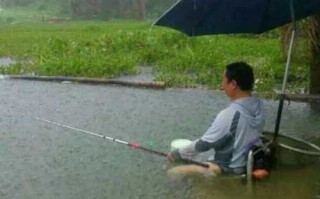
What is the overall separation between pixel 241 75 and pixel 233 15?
3.88ft

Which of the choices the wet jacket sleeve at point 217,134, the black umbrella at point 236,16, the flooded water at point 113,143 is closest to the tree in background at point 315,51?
the flooded water at point 113,143

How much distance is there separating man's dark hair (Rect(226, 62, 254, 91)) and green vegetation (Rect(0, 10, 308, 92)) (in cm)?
518

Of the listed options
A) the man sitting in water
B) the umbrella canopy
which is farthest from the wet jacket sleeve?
the umbrella canopy

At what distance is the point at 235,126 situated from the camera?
16.8ft

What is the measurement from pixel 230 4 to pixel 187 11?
1.42ft

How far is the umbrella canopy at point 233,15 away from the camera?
19.0 ft

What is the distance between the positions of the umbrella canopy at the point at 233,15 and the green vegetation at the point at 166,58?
3.86 metres

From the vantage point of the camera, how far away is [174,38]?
1867 centimetres

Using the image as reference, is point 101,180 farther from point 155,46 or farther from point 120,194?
point 155,46

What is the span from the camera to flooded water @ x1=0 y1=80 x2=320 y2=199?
18.5 ft

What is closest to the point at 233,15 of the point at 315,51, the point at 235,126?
the point at 235,126

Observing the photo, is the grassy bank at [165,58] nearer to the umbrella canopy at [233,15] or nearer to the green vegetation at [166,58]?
the green vegetation at [166,58]

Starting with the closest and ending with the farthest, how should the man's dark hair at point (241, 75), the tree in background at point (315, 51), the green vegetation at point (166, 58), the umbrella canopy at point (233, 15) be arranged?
the man's dark hair at point (241, 75), the umbrella canopy at point (233, 15), the tree in background at point (315, 51), the green vegetation at point (166, 58)

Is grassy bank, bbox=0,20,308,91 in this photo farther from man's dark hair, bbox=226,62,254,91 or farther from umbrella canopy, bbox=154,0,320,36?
man's dark hair, bbox=226,62,254,91
